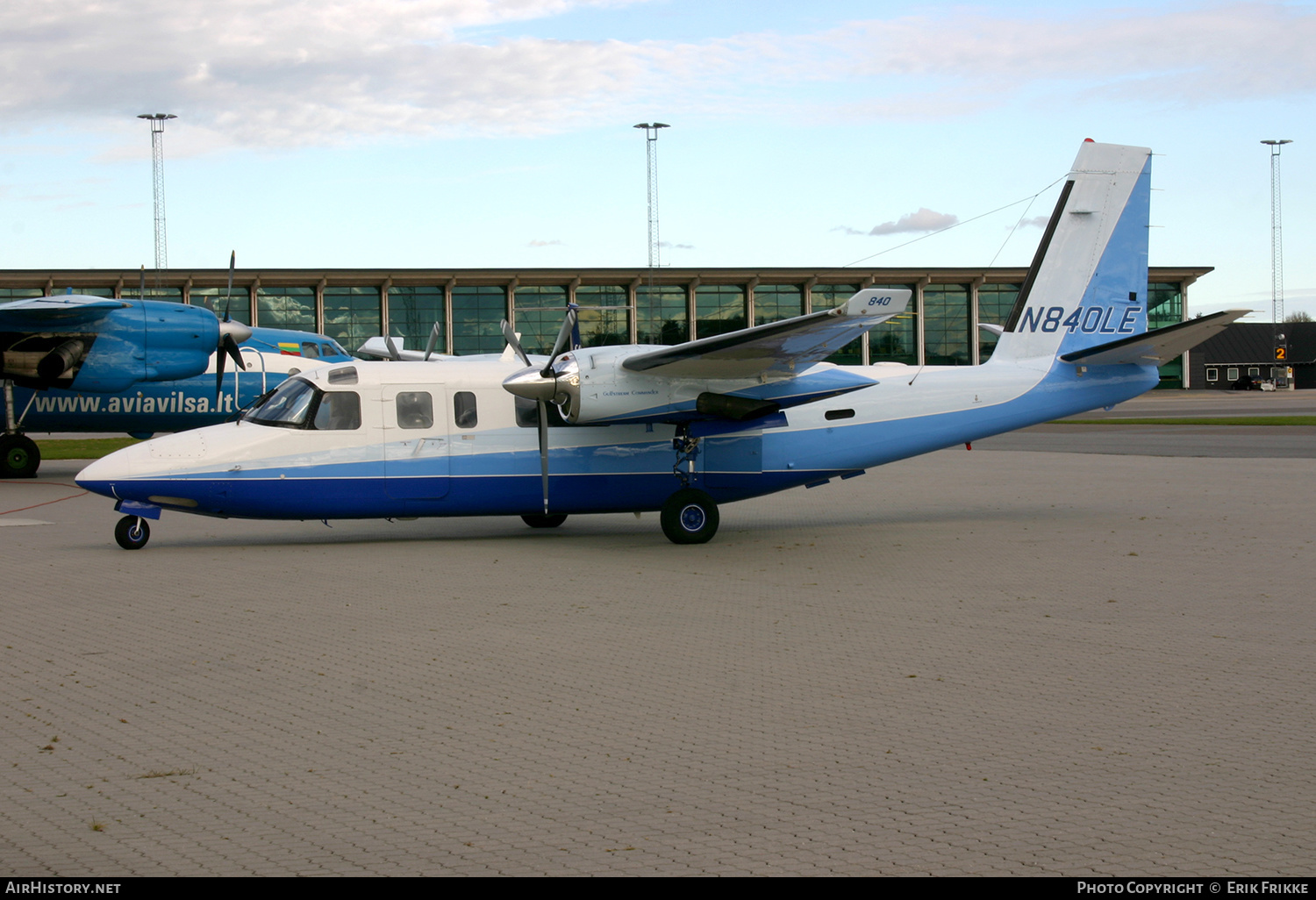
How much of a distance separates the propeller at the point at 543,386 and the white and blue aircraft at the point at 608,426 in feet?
0.08

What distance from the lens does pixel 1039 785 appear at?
4.89m

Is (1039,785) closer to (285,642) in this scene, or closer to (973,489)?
(285,642)

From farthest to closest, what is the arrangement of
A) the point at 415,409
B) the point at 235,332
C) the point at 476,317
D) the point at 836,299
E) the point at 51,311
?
the point at 836,299 → the point at 476,317 → the point at 235,332 → the point at 51,311 → the point at 415,409

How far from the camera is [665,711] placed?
20.4 ft

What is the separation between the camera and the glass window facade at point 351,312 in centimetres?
6306

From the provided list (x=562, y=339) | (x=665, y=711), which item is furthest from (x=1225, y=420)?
(x=665, y=711)

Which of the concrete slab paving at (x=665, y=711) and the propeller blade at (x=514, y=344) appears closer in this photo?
the concrete slab paving at (x=665, y=711)

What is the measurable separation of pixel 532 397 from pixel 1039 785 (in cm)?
902

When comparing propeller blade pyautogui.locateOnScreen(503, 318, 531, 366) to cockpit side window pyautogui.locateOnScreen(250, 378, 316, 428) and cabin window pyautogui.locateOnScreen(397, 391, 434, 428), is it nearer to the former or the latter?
cabin window pyautogui.locateOnScreen(397, 391, 434, 428)

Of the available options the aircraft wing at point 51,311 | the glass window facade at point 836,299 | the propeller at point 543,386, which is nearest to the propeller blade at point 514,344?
the propeller at point 543,386

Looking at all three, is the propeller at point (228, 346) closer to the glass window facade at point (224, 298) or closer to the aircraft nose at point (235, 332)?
the aircraft nose at point (235, 332)

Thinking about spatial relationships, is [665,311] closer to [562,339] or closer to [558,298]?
[558,298]

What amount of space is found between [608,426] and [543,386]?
130cm

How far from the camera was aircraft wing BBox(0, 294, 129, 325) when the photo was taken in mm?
19625
